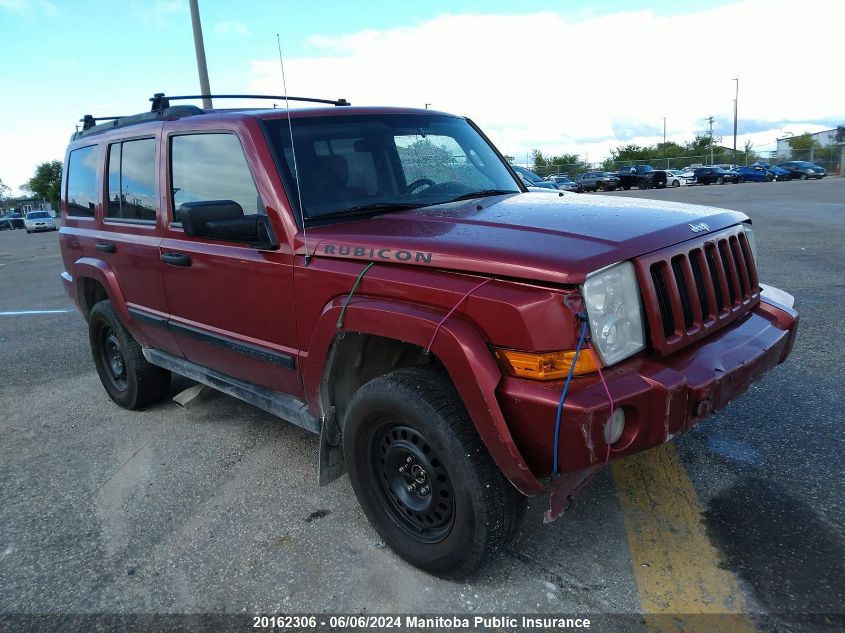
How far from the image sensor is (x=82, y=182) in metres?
4.88

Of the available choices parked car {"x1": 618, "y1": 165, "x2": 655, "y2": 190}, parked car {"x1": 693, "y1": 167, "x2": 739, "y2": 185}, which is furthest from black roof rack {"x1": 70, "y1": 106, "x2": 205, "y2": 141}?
parked car {"x1": 693, "y1": 167, "x2": 739, "y2": 185}

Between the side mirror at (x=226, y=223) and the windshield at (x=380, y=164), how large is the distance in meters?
0.21

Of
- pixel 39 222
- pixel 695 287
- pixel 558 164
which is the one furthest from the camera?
pixel 558 164

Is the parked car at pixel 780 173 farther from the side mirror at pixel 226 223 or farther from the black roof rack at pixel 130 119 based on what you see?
the side mirror at pixel 226 223

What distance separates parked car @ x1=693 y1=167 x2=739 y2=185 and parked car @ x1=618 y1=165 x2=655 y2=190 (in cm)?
336

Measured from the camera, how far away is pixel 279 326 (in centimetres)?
314

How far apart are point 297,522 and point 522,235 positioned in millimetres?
1729

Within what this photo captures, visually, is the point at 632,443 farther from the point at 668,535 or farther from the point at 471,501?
the point at 668,535

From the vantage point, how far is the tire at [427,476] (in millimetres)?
2365

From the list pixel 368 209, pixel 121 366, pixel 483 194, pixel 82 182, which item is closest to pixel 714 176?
pixel 483 194

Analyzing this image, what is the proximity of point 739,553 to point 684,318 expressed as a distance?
3.22 ft

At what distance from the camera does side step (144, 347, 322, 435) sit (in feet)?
10.5

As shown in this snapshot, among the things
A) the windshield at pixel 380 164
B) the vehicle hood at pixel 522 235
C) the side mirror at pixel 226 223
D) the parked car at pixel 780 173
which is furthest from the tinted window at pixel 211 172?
the parked car at pixel 780 173

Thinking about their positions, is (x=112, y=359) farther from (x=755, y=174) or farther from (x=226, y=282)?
(x=755, y=174)
